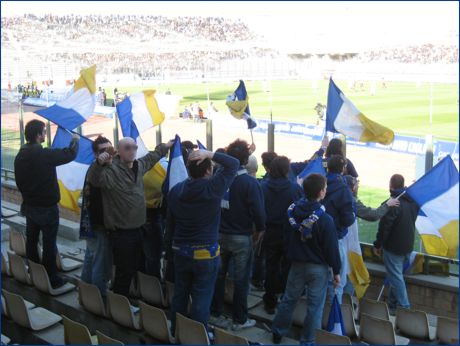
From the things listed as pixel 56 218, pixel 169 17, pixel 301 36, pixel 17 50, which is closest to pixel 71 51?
pixel 17 50

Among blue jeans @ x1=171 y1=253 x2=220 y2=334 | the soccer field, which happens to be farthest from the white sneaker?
the soccer field

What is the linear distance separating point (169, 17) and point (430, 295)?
3867cm

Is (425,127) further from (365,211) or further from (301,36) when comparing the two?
(301,36)

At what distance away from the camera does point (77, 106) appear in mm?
6047

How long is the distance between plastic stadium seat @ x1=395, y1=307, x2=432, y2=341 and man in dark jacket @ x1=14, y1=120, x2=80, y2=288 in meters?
3.17

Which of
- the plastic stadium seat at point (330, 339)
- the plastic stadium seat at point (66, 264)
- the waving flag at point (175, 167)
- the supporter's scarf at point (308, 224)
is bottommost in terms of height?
the plastic stadium seat at point (66, 264)

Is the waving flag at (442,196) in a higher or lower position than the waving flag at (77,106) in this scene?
lower

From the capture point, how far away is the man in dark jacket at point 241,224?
15.1 feet

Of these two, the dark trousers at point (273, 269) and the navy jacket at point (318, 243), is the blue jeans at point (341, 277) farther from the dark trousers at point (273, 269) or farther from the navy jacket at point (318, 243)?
the navy jacket at point (318, 243)

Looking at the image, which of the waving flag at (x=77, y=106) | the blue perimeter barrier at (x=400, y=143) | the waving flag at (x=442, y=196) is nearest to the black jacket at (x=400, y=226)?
the waving flag at (x=442, y=196)

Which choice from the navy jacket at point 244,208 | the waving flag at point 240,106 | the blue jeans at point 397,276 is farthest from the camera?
the waving flag at point 240,106

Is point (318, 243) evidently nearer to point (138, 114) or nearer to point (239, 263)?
point (239, 263)

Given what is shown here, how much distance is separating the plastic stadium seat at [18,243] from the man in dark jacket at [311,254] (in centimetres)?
363

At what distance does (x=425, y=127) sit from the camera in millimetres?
23031
